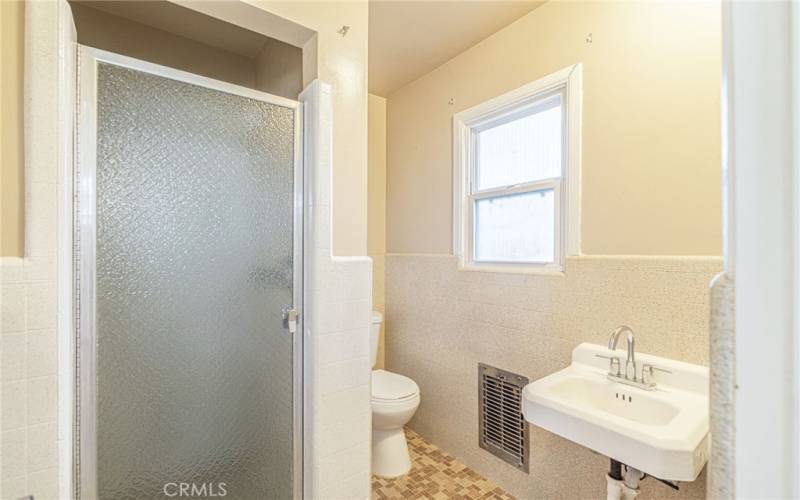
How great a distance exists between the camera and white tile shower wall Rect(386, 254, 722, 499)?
143cm

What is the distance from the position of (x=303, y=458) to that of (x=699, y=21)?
86.7 inches

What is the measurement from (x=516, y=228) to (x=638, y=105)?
78 cm

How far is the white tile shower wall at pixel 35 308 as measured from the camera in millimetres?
968

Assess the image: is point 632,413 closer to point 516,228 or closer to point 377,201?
point 516,228

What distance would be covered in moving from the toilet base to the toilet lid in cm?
22

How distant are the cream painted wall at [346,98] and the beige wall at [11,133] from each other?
86cm

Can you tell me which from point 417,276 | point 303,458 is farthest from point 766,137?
point 417,276

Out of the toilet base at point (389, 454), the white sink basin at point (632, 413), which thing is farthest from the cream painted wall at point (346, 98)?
the toilet base at point (389, 454)

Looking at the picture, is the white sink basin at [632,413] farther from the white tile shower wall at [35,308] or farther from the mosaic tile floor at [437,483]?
the white tile shower wall at [35,308]

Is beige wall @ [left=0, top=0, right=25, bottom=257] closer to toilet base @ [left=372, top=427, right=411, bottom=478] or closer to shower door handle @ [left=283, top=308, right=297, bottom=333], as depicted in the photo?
shower door handle @ [left=283, top=308, right=297, bottom=333]

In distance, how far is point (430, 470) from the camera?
2.20 m

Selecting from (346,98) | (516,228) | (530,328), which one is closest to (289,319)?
(346,98)

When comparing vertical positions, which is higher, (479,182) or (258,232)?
(479,182)

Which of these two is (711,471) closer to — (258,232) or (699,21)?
(258,232)
